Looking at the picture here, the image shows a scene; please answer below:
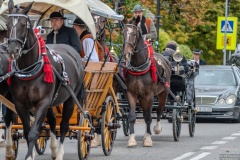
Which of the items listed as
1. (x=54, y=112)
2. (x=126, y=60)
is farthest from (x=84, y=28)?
(x=54, y=112)

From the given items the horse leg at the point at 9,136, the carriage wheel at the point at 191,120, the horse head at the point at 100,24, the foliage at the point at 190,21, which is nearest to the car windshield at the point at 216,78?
the foliage at the point at 190,21

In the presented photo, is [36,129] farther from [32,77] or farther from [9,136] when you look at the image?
[9,136]

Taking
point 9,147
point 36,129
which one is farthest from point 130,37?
point 36,129

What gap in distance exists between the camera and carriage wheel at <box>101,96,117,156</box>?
15.5 metres

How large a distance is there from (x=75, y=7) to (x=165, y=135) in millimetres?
7152

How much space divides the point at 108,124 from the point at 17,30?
3.95 m

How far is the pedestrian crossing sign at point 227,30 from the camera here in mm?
39781

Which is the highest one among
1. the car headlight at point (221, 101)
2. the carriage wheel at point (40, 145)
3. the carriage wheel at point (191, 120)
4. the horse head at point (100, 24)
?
the horse head at point (100, 24)

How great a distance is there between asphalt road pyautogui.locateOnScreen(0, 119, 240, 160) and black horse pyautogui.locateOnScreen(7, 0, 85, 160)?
6.48 ft

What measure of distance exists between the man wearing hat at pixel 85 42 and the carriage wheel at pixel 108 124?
2.56ft

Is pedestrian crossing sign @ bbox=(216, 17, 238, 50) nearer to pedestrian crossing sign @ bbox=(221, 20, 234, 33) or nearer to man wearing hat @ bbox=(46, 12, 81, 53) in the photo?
pedestrian crossing sign @ bbox=(221, 20, 234, 33)

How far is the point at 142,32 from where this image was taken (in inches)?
738

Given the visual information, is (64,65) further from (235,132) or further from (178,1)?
(178,1)

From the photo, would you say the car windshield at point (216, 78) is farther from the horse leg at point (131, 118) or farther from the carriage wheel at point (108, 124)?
the carriage wheel at point (108, 124)
